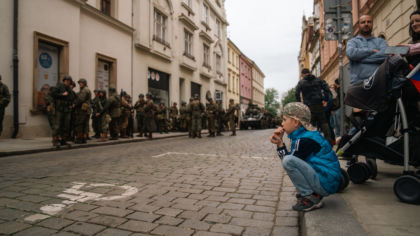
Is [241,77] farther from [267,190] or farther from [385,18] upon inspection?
[267,190]

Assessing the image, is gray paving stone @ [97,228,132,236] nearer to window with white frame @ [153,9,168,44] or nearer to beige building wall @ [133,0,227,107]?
beige building wall @ [133,0,227,107]

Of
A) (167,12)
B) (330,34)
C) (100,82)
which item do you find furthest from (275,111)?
(330,34)

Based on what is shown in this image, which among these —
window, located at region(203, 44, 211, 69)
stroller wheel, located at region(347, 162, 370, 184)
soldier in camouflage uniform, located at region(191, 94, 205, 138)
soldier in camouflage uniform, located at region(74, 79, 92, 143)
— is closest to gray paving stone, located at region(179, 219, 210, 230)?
stroller wheel, located at region(347, 162, 370, 184)

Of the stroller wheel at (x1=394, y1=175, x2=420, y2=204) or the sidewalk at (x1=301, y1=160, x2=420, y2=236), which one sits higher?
the stroller wheel at (x1=394, y1=175, x2=420, y2=204)

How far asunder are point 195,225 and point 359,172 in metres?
2.09

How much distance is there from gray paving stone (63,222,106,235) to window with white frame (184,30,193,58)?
67.6 ft

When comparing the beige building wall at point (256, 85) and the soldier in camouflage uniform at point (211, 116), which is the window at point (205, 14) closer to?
the soldier in camouflage uniform at point (211, 116)

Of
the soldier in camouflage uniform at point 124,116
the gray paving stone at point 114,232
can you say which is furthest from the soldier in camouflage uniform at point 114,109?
the gray paving stone at point 114,232

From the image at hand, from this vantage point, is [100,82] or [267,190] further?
[100,82]

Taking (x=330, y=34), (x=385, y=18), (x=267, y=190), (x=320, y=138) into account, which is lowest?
(x=267, y=190)

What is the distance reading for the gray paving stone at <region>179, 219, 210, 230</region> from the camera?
7.48ft

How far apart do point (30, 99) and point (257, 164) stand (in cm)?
877

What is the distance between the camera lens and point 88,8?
12641 mm

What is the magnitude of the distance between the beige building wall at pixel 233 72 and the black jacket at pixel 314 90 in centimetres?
2824
